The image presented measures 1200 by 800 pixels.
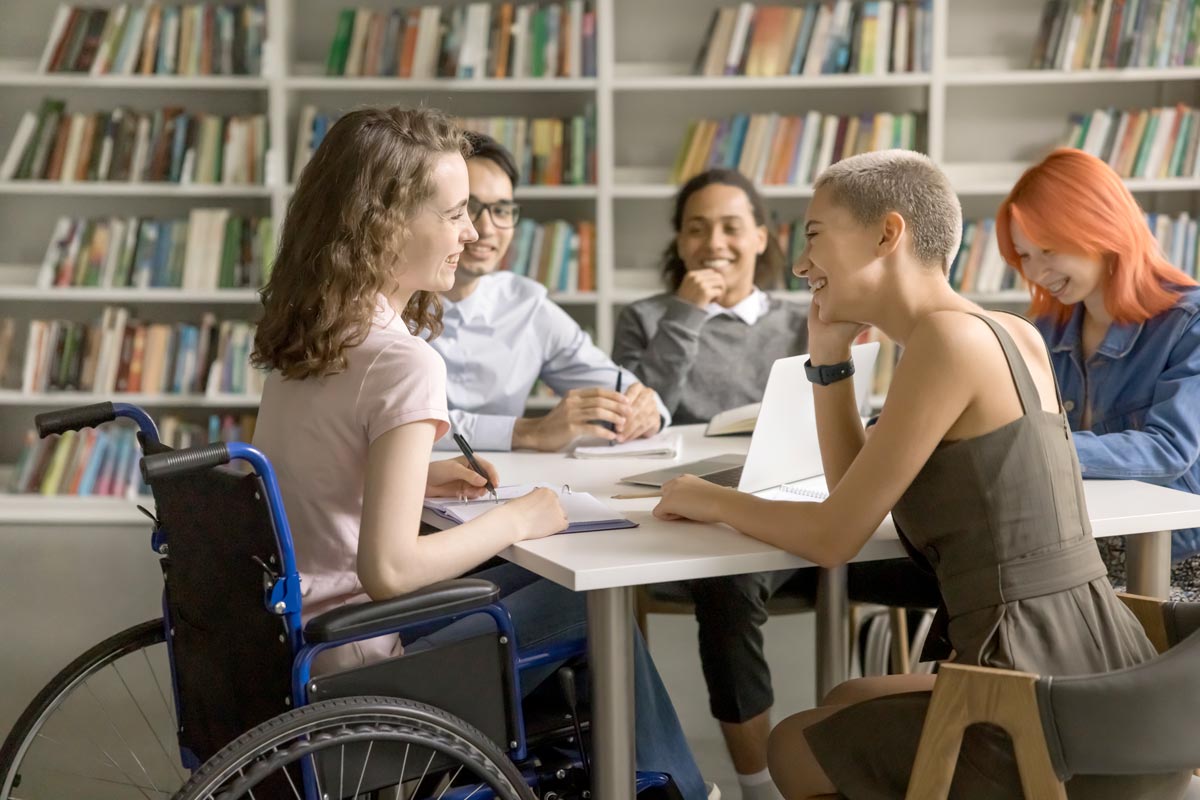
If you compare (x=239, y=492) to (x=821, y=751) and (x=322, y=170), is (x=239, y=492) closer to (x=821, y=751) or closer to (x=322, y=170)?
(x=322, y=170)

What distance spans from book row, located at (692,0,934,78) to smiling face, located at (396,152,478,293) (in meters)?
2.71

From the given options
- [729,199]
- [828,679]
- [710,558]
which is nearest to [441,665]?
[710,558]

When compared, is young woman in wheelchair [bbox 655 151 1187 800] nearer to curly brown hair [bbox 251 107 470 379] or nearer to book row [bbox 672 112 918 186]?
curly brown hair [bbox 251 107 470 379]

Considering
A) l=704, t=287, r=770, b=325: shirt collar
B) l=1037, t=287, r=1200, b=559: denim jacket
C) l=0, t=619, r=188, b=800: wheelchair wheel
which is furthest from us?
l=704, t=287, r=770, b=325: shirt collar

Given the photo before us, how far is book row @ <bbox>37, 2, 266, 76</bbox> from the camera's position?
4.22 metres

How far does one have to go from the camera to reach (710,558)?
4.69ft

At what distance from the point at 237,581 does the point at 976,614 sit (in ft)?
2.70

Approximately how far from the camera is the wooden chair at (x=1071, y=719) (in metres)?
1.21

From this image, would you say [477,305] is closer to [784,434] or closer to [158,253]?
[784,434]

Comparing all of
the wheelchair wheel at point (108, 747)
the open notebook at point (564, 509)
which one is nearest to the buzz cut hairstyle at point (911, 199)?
the open notebook at point (564, 509)

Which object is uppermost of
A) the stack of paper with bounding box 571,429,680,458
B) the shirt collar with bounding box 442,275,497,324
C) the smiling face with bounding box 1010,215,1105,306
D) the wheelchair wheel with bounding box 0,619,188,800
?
the smiling face with bounding box 1010,215,1105,306

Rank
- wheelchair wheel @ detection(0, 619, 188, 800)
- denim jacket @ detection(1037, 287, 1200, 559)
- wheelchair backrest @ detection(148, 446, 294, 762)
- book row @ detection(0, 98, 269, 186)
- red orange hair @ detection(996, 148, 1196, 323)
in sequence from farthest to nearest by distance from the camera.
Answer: book row @ detection(0, 98, 269, 186)
wheelchair wheel @ detection(0, 619, 188, 800)
red orange hair @ detection(996, 148, 1196, 323)
denim jacket @ detection(1037, 287, 1200, 559)
wheelchair backrest @ detection(148, 446, 294, 762)

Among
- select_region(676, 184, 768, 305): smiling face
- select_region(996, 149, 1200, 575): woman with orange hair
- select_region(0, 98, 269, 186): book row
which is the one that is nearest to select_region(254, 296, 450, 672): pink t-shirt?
select_region(996, 149, 1200, 575): woman with orange hair

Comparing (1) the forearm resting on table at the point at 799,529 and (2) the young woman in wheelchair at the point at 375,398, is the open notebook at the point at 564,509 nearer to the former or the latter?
(2) the young woman in wheelchair at the point at 375,398
